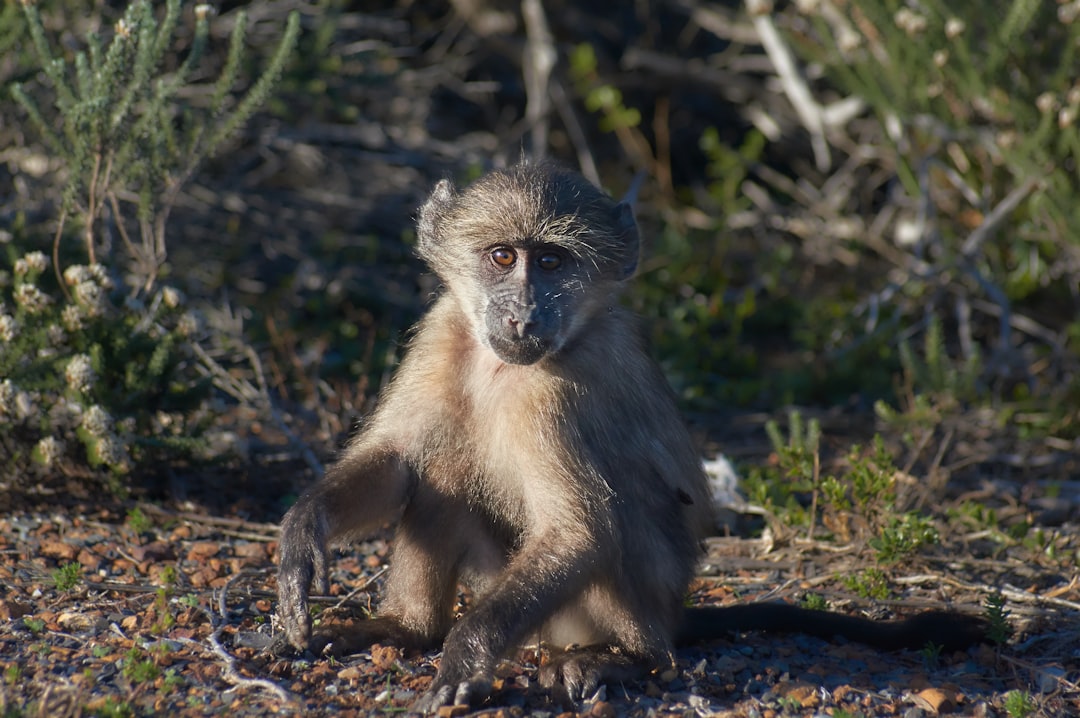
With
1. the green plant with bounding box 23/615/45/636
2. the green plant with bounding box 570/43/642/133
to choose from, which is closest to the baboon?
the green plant with bounding box 23/615/45/636

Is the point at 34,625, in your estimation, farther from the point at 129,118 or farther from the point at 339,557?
the point at 129,118

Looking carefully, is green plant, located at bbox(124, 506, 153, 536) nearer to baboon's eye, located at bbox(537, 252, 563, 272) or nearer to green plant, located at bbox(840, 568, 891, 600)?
baboon's eye, located at bbox(537, 252, 563, 272)

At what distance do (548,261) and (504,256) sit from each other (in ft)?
0.44

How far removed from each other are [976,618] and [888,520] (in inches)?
20.0

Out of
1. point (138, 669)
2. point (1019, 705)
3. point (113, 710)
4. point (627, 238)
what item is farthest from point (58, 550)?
point (1019, 705)

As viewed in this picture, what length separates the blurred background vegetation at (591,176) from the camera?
4.52m

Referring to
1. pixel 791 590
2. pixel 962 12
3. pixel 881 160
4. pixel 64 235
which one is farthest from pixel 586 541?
pixel 881 160

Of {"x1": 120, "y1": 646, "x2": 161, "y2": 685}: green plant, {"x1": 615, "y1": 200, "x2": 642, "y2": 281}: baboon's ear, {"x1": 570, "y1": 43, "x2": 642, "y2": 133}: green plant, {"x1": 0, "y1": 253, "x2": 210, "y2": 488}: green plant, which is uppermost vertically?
{"x1": 570, "y1": 43, "x2": 642, "y2": 133}: green plant

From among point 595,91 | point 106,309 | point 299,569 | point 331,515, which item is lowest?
point 299,569

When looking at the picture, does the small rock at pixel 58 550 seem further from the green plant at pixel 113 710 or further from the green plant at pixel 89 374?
the green plant at pixel 113 710

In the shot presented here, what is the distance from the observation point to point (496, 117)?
26.3 feet

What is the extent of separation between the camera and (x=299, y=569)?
11.2 ft

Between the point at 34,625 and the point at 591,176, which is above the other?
the point at 591,176

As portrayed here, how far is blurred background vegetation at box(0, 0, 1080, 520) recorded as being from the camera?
452 cm
